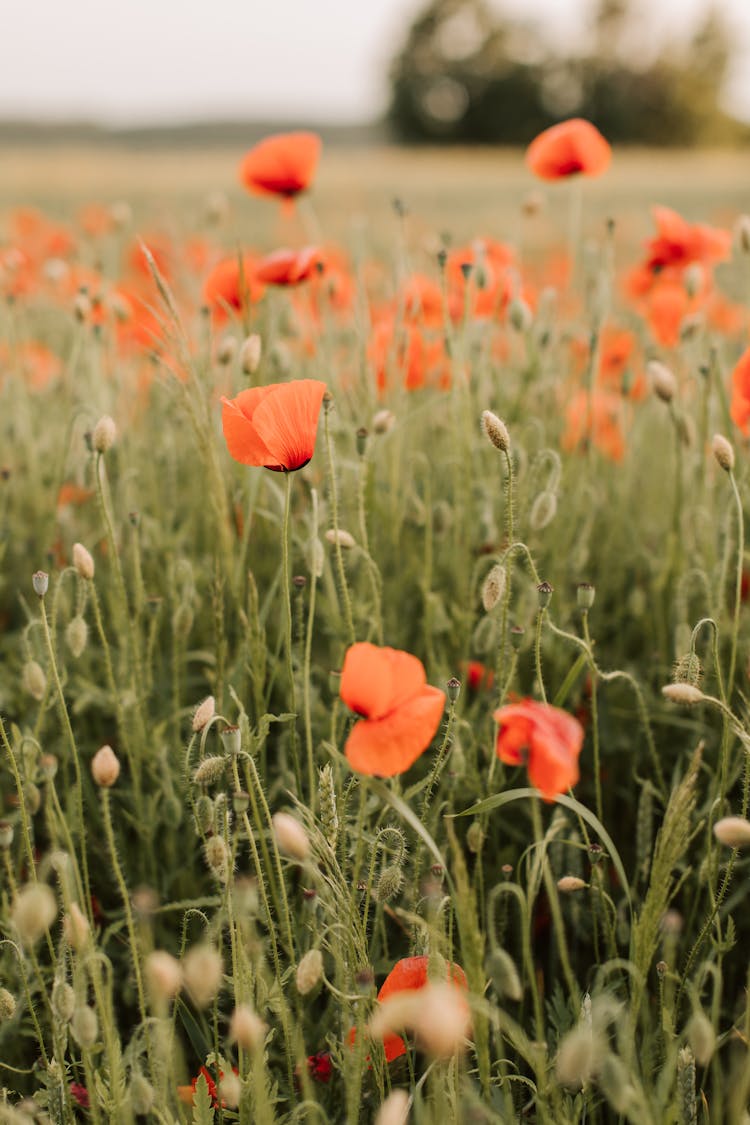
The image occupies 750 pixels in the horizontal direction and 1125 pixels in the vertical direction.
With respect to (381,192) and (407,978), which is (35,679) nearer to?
(407,978)

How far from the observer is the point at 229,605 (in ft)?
5.21

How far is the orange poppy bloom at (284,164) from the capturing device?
1.99 m

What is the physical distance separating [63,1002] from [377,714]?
353 millimetres

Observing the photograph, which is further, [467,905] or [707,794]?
[707,794]

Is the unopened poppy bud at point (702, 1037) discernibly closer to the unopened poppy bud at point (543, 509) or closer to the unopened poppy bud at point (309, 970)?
the unopened poppy bud at point (309, 970)

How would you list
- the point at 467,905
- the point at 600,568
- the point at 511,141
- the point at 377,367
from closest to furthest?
the point at 467,905 < the point at 600,568 < the point at 377,367 < the point at 511,141

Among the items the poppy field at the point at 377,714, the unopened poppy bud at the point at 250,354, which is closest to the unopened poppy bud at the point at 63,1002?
the poppy field at the point at 377,714

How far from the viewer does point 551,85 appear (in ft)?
146

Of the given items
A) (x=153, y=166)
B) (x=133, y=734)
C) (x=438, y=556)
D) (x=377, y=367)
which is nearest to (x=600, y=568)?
(x=438, y=556)

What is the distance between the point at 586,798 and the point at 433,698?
673 millimetres

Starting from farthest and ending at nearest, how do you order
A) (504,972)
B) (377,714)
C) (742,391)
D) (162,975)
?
(742,391), (377,714), (504,972), (162,975)

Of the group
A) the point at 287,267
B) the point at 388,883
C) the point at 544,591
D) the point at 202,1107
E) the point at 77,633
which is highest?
the point at 287,267

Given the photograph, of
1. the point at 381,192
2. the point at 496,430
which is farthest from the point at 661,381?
the point at 381,192

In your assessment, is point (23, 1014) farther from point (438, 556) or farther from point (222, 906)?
point (438, 556)
